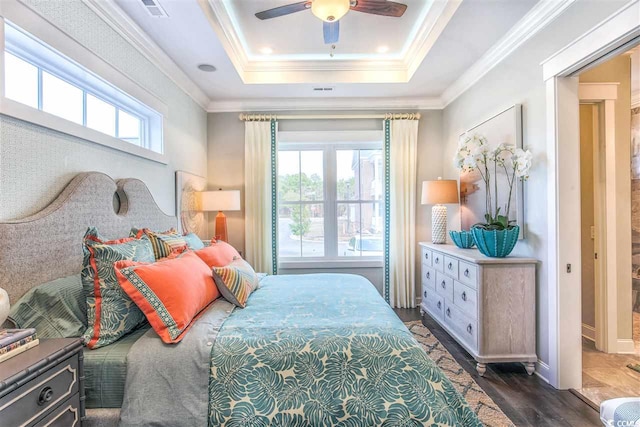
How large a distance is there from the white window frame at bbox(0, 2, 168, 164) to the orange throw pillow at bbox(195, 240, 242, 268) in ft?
3.14

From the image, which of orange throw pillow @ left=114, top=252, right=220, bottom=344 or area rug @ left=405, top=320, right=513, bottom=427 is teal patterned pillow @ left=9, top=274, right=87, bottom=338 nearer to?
orange throw pillow @ left=114, top=252, right=220, bottom=344

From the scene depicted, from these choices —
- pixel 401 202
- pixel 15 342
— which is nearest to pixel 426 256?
pixel 401 202

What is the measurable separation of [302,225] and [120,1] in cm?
289

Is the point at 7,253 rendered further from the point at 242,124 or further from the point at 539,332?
the point at 539,332

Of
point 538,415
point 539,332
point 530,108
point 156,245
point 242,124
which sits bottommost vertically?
point 538,415

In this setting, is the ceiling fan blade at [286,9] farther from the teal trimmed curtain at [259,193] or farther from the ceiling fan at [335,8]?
the teal trimmed curtain at [259,193]

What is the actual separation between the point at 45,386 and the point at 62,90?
1.69 m

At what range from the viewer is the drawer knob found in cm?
101

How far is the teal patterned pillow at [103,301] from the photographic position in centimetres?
138

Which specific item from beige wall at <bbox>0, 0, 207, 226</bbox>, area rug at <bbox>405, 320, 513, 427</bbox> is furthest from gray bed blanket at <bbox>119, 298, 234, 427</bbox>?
area rug at <bbox>405, 320, 513, 427</bbox>

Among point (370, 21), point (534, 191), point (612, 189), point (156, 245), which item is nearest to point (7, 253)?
point (156, 245)

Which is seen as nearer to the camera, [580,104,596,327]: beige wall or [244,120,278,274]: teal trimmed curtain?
[580,104,596,327]: beige wall

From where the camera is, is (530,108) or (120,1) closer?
(120,1)

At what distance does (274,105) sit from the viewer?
151 inches
